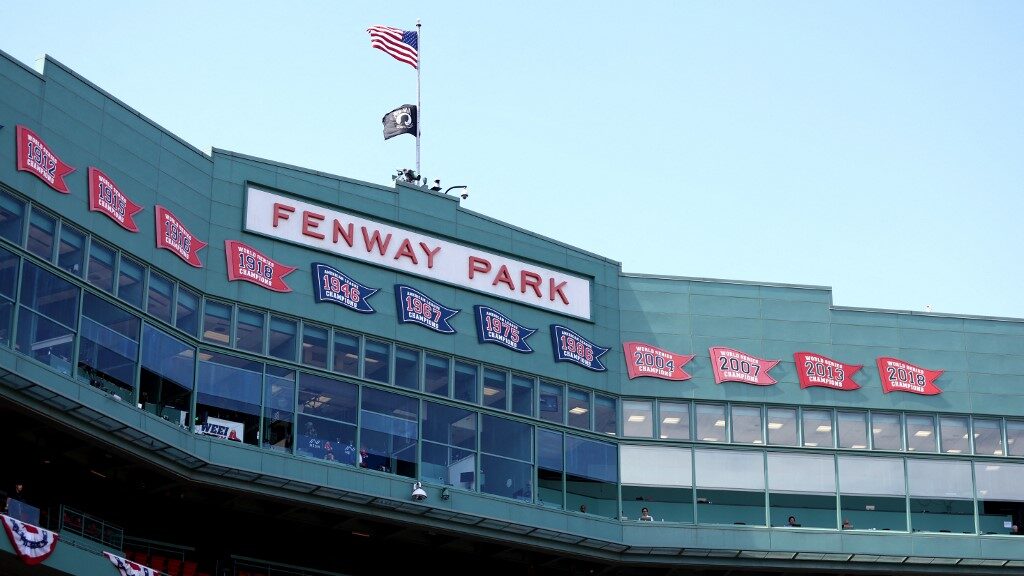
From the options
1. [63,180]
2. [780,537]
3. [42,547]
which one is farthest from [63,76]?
[780,537]

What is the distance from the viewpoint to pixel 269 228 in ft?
142

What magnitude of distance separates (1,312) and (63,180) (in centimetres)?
400

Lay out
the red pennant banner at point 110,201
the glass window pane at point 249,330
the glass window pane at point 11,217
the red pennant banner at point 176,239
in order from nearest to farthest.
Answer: the glass window pane at point 11,217, the red pennant banner at point 110,201, the red pennant banner at point 176,239, the glass window pane at point 249,330

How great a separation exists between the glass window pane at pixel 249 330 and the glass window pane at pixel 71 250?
506 centimetres

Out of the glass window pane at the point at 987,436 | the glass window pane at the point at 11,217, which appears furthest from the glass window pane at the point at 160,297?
the glass window pane at the point at 987,436

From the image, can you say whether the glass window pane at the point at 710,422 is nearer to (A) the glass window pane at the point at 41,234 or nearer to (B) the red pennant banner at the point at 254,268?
(B) the red pennant banner at the point at 254,268

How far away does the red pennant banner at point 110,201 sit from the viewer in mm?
39125

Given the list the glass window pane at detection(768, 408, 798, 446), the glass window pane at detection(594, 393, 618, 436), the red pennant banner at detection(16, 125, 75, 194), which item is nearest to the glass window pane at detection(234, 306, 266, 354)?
the red pennant banner at detection(16, 125, 75, 194)

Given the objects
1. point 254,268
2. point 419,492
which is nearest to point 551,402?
point 419,492

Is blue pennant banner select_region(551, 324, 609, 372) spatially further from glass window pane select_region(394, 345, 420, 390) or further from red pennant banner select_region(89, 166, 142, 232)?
red pennant banner select_region(89, 166, 142, 232)

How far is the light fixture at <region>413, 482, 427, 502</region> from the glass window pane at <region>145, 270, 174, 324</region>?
781cm

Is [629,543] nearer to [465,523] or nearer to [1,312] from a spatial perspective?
[465,523]

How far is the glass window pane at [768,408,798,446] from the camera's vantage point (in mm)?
49281

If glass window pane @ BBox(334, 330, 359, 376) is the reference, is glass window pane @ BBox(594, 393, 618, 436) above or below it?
below
